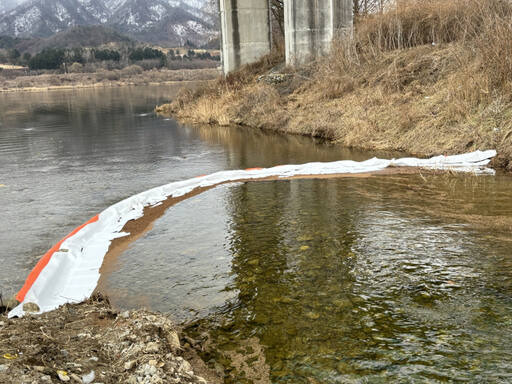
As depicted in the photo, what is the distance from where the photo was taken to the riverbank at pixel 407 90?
402 inches

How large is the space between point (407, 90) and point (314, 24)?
7679 millimetres

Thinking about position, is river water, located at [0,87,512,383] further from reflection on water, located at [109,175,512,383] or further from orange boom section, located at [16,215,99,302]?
orange boom section, located at [16,215,99,302]

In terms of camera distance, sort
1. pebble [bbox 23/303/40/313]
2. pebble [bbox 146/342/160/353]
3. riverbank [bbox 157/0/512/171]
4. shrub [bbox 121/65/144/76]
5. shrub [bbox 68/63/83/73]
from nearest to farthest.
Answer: pebble [bbox 146/342/160/353] → pebble [bbox 23/303/40/313] → riverbank [bbox 157/0/512/171] → shrub [bbox 121/65/144/76] → shrub [bbox 68/63/83/73]

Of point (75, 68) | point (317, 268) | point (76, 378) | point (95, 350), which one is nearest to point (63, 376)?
point (76, 378)

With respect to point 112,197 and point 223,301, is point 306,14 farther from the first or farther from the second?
point 223,301

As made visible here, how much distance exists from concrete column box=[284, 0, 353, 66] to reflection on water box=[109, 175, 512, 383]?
13465 mm

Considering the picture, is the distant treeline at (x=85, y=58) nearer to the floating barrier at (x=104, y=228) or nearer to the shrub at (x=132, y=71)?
the shrub at (x=132, y=71)

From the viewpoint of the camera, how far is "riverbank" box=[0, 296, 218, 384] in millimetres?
2896

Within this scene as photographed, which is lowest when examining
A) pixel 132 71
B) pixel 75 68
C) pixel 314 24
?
pixel 314 24

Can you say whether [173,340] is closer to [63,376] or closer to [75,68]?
[63,376]

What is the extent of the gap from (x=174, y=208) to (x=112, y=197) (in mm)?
1412

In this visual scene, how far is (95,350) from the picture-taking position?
332 cm

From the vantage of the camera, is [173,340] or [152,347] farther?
[173,340]

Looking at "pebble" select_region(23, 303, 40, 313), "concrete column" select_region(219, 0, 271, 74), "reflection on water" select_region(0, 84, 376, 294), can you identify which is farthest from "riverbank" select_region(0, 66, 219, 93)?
"pebble" select_region(23, 303, 40, 313)
